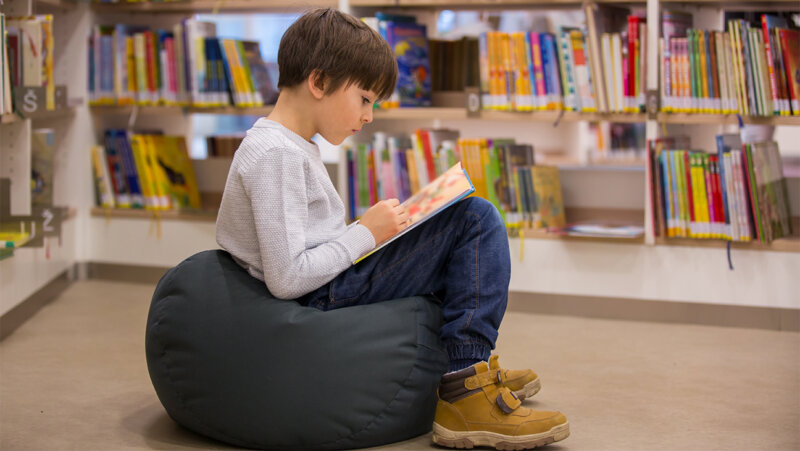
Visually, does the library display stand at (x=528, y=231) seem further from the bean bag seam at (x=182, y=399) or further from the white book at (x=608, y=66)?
the bean bag seam at (x=182, y=399)

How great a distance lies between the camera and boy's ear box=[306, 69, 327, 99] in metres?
1.85

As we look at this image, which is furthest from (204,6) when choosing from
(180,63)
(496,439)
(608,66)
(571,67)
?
(496,439)

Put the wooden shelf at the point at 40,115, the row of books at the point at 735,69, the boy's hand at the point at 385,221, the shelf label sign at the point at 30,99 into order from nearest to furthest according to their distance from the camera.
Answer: the boy's hand at the point at 385,221 < the wooden shelf at the point at 40,115 < the shelf label sign at the point at 30,99 < the row of books at the point at 735,69

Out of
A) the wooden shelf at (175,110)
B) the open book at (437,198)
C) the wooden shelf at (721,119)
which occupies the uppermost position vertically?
the wooden shelf at (175,110)

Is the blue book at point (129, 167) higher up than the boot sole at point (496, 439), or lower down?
higher up

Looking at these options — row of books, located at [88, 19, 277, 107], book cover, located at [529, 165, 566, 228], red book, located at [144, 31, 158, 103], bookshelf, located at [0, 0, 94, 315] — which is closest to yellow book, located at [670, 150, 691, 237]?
book cover, located at [529, 165, 566, 228]

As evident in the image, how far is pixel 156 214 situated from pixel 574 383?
2.09 meters

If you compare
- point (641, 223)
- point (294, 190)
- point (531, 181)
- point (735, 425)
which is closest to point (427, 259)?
point (294, 190)

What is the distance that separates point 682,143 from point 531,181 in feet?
1.85

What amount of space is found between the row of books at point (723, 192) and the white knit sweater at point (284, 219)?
5.27 feet

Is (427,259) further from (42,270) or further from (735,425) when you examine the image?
→ (42,270)

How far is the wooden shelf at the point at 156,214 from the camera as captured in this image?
12.3 feet

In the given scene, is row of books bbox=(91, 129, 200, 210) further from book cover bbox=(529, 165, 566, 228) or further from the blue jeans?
the blue jeans

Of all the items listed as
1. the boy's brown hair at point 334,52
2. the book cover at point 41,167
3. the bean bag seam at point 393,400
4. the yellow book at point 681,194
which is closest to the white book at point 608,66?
the yellow book at point 681,194
